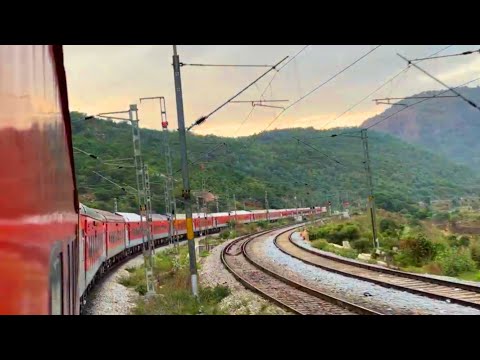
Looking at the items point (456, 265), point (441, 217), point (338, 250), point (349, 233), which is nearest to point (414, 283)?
point (456, 265)

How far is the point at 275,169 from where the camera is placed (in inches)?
2490

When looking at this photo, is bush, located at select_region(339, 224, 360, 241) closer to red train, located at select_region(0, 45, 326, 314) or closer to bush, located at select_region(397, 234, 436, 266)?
bush, located at select_region(397, 234, 436, 266)

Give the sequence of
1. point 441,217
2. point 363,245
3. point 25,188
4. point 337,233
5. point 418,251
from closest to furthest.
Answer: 1. point 25,188
2. point 418,251
3. point 363,245
4. point 337,233
5. point 441,217

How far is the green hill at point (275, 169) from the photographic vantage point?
103ft

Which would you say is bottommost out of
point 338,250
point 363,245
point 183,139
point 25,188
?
point 363,245

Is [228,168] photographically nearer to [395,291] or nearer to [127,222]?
[127,222]

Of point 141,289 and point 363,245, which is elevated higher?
point 141,289

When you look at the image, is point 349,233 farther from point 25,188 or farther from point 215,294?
point 25,188

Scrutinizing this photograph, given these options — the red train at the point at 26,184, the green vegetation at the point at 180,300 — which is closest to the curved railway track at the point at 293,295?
the green vegetation at the point at 180,300

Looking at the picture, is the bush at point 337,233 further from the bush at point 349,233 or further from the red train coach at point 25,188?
the red train coach at point 25,188

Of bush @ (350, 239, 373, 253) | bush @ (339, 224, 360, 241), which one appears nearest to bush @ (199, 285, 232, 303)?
bush @ (350, 239, 373, 253)

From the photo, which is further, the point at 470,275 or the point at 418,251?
the point at 418,251

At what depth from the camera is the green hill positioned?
103 ft

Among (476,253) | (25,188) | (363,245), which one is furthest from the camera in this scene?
(363,245)
